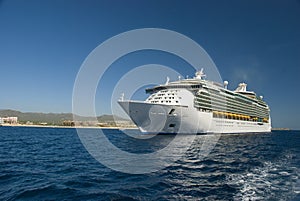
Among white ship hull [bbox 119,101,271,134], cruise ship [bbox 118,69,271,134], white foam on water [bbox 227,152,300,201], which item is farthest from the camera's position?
cruise ship [bbox 118,69,271,134]

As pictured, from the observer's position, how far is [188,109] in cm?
3734

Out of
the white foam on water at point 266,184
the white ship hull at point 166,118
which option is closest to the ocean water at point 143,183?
the white foam on water at point 266,184

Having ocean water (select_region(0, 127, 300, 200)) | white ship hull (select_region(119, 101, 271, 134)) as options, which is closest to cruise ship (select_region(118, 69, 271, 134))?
white ship hull (select_region(119, 101, 271, 134))

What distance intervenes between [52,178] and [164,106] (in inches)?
1068

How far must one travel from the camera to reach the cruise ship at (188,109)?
34719 millimetres

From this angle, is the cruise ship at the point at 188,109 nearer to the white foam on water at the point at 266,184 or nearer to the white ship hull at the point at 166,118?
the white ship hull at the point at 166,118

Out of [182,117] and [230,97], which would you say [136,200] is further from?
[230,97]

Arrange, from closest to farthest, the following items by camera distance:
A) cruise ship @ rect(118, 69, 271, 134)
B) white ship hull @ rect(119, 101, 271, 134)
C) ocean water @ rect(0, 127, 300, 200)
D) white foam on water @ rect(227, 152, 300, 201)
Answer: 1. ocean water @ rect(0, 127, 300, 200)
2. white foam on water @ rect(227, 152, 300, 201)
3. white ship hull @ rect(119, 101, 271, 134)
4. cruise ship @ rect(118, 69, 271, 134)

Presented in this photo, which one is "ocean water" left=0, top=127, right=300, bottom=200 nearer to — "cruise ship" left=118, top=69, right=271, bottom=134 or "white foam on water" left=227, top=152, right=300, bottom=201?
"white foam on water" left=227, top=152, right=300, bottom=201

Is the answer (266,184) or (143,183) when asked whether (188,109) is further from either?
(143,183)

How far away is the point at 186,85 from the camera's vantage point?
139 feet

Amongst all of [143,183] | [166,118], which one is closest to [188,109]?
[166,118]

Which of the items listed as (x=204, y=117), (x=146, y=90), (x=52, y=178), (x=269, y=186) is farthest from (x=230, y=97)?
(x=52, y=178)

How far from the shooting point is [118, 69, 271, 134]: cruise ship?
34.7 m
